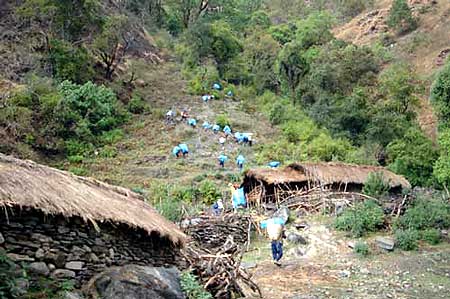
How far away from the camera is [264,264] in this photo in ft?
37.8

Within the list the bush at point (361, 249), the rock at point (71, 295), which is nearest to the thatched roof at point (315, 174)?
the bush at point (361, 249)

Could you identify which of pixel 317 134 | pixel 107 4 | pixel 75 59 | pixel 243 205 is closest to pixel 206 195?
pixel 243 205

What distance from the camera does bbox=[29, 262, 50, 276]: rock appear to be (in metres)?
5.97

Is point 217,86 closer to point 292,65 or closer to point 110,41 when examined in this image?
point 292,65

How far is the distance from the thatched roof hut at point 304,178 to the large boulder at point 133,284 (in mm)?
10565

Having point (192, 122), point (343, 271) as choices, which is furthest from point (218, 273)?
point (192, 122)

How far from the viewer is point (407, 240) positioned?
1295 cm

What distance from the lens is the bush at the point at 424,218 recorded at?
14188 mm

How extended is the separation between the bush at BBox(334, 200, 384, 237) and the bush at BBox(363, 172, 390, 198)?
2.25 m

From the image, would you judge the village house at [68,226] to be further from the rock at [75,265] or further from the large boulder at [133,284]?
the large boulder at [133,284]

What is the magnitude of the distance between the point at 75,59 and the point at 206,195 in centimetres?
1270

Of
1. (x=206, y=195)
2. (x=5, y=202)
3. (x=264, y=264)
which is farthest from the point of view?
(x=206, y=195)

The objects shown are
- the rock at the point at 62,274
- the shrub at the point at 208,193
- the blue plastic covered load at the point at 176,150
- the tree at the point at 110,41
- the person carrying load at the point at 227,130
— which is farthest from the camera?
the tree at the point at 110,41

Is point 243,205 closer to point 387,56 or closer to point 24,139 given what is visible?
point 24,139
